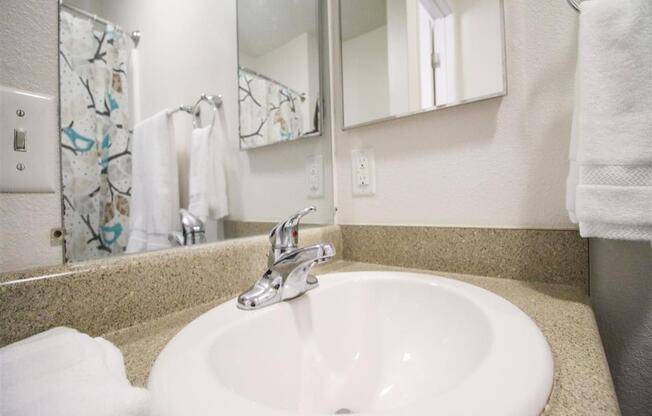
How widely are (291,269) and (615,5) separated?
677 millimetres

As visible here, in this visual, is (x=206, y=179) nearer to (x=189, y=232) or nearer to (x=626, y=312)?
(x=189, y=232)

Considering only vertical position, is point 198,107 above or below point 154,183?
above

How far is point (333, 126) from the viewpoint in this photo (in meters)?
0.97

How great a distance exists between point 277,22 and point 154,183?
70cm

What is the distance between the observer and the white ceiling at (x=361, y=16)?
2.84ft

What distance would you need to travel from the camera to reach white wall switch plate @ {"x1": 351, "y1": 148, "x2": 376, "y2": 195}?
870 millimetres

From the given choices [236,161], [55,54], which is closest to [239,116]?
[236,161]

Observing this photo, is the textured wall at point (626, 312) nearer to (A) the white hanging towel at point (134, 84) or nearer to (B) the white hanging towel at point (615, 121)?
(B) the white hanging towel at point (615, 121)

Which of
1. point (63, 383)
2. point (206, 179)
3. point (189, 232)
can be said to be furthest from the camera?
point (206, 179)

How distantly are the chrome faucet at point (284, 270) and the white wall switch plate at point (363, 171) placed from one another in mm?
381

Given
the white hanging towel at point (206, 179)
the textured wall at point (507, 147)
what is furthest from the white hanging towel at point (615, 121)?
the white hanging towel at point (206, 179)

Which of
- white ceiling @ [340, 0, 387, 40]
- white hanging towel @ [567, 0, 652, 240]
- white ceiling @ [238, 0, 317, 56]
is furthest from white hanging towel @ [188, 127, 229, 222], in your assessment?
white hanging towel @ [567, 0, 652, 240]

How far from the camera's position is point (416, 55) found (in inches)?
31.6

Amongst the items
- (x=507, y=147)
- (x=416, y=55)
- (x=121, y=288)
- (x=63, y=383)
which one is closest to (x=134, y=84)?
(x=121, y=288)
